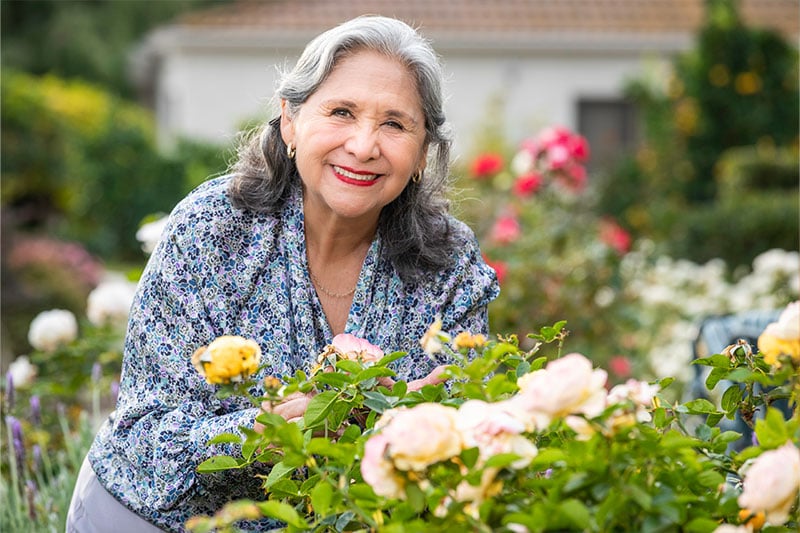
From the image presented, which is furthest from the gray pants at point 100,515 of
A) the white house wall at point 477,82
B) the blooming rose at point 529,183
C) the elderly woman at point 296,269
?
the white house wall at point 477,82

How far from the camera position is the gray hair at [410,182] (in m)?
2.61

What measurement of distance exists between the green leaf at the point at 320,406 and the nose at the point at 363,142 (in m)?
0.85

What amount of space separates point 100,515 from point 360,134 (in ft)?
3.39

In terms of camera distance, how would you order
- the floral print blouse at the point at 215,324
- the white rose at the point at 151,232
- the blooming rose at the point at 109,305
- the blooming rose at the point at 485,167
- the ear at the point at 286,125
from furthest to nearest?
the blooming rose at the point at 485,167 → the blooming rose at the point at 109,305 → the white rose at the point at 151,232 → the ear at the point at 286,125 → the floral print blouse at the point at 215,324

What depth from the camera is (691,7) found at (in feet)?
58.5

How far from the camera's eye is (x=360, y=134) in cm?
260

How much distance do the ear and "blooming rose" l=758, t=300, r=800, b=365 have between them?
4.64ft

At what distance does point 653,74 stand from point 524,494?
1313 centimetres

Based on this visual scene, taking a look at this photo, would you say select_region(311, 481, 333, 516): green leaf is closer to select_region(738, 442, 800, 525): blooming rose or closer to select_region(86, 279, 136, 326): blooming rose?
select_region(738, 442, 800, 525): blooming rose

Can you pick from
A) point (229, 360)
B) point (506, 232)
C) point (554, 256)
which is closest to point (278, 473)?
point (229, 360)

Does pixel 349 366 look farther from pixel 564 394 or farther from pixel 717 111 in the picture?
pixel 717 111

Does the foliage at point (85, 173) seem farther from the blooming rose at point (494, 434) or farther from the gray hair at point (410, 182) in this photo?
the blooming rose at point (494, 434)

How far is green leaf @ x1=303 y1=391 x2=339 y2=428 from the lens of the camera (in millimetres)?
1876

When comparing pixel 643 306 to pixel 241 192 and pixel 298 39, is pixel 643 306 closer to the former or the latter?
pixel 241 192
